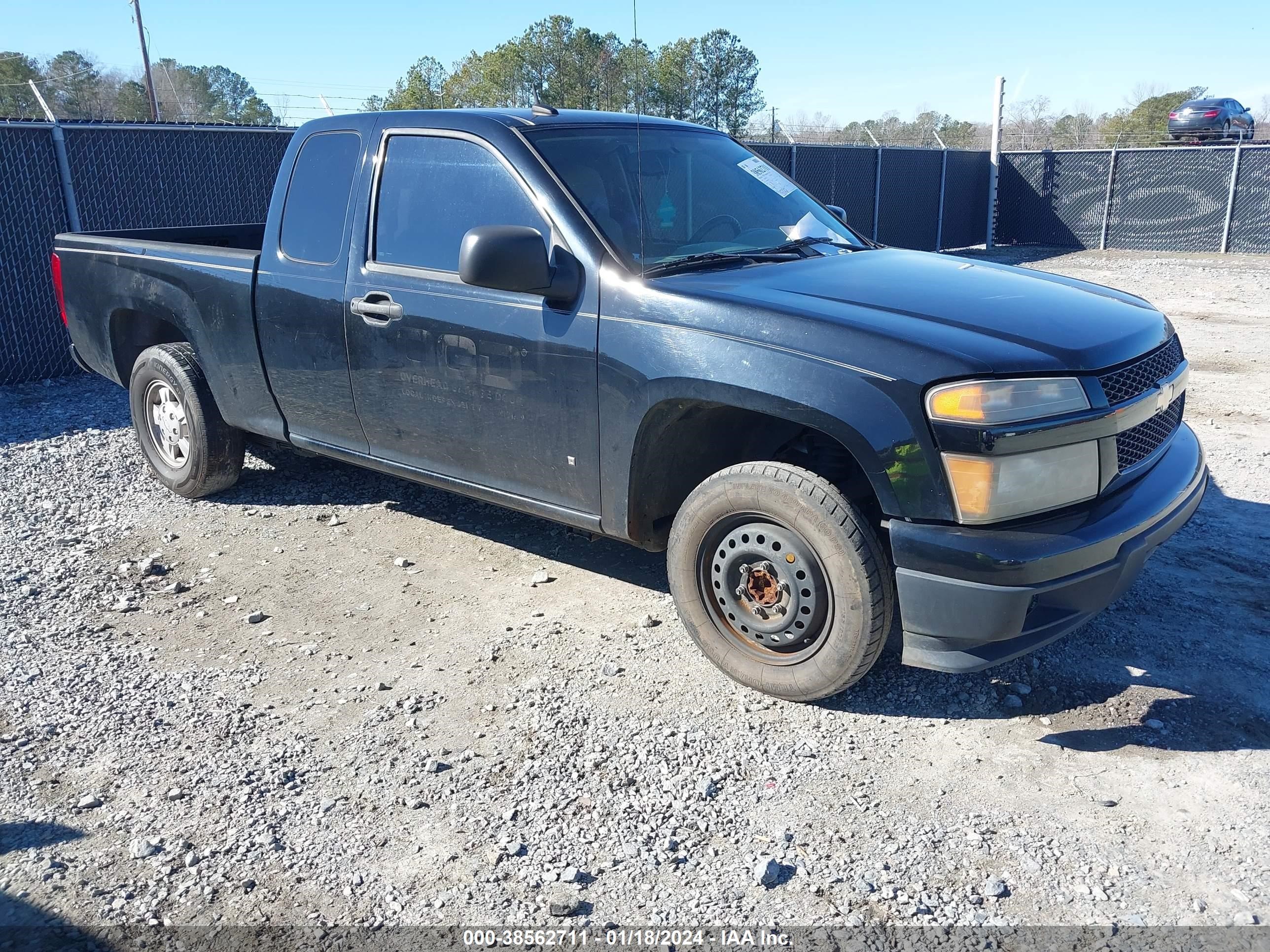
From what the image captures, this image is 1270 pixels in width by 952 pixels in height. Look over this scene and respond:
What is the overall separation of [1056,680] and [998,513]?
1.04 m

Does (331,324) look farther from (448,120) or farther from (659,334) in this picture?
(659,334)

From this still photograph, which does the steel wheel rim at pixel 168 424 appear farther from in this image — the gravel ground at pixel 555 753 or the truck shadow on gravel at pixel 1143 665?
the truck shadow on gravel at pixel 1143 665

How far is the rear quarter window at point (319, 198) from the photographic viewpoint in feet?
15.8

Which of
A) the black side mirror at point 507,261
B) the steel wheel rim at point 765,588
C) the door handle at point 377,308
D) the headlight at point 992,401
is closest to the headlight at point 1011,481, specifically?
the headlight at point 992,401

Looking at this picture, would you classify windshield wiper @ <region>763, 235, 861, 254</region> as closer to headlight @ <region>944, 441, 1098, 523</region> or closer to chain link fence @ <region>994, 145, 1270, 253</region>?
headlight @ <region>944, 441, 1098, 523</region>

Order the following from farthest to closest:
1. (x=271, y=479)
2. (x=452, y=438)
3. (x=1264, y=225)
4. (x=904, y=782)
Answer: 1. (x=1264, y=225)
2. (x=271, y=479)
3. (x=452, y=438)
4. (x=904, y=782)

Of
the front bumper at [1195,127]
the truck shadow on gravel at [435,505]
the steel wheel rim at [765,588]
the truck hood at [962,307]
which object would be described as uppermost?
the front bumper at [1195,127]

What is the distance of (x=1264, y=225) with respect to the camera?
18.0 metres

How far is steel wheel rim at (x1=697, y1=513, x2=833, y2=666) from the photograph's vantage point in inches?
139

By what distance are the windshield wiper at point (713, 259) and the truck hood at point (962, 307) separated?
8cm

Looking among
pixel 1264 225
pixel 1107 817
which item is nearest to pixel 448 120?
pixel 1107 817

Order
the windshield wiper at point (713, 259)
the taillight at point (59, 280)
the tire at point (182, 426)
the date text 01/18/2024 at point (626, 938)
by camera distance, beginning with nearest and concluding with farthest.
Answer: the date text 01/18/2024 at point (626, 938), the windshield wiper at point (713, 259), the tire at point (182, 426), the taillight at point (59, 280)

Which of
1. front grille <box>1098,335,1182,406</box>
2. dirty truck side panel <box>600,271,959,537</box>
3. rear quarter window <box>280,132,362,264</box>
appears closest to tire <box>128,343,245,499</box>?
rear quarter window <box>280,132,362,264</box>

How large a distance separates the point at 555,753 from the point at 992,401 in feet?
5.89
